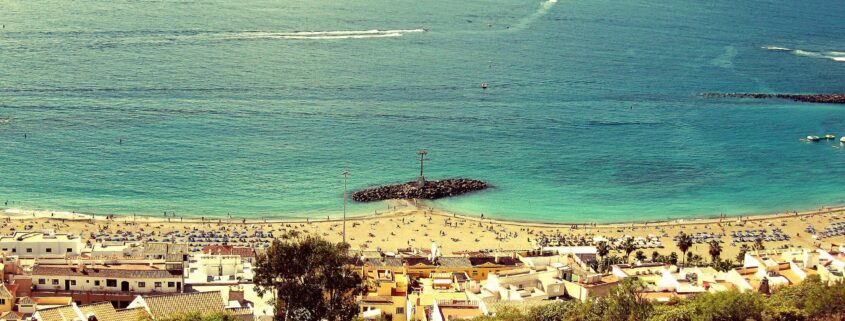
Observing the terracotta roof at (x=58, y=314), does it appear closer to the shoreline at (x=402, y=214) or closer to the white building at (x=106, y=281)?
the white building at (x=106, y=281)

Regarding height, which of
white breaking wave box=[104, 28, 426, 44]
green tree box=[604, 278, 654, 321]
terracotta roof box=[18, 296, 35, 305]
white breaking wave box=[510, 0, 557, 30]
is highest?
white breaking wave box=[510, 0, 557, 30]

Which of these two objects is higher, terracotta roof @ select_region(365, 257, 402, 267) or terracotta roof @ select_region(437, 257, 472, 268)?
terracotta roof @ select_region(365, 257, 402, 267)

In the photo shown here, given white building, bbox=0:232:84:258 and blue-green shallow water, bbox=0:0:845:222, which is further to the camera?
blue-green shallow water, bbox=0:0:845:222

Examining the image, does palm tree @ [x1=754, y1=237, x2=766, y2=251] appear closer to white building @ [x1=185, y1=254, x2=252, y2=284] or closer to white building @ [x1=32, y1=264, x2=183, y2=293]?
white building @ [x1=185, y1=254, x2=252, y2=284]

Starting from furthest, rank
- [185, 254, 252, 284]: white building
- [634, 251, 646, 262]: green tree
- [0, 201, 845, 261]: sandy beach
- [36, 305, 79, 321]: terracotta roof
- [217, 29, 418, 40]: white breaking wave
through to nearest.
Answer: [217, 29, 418, 40]: white breaking wave < [0, 201, 845, 261]: sandy beach < [634, 251, 646, 262]: green tree < [185, 254, 252, 284]: white building < [36, 305, 79, 321]: terracotta roof

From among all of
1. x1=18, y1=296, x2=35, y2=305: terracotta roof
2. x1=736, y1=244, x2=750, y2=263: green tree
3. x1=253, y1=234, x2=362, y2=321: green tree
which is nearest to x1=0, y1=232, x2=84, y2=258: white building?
x1=18, y1=296, x2=35, y2=305: terracotta roof

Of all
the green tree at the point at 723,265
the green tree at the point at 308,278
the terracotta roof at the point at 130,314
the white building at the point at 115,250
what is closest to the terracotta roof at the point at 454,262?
the green tree at the point at 723,265
